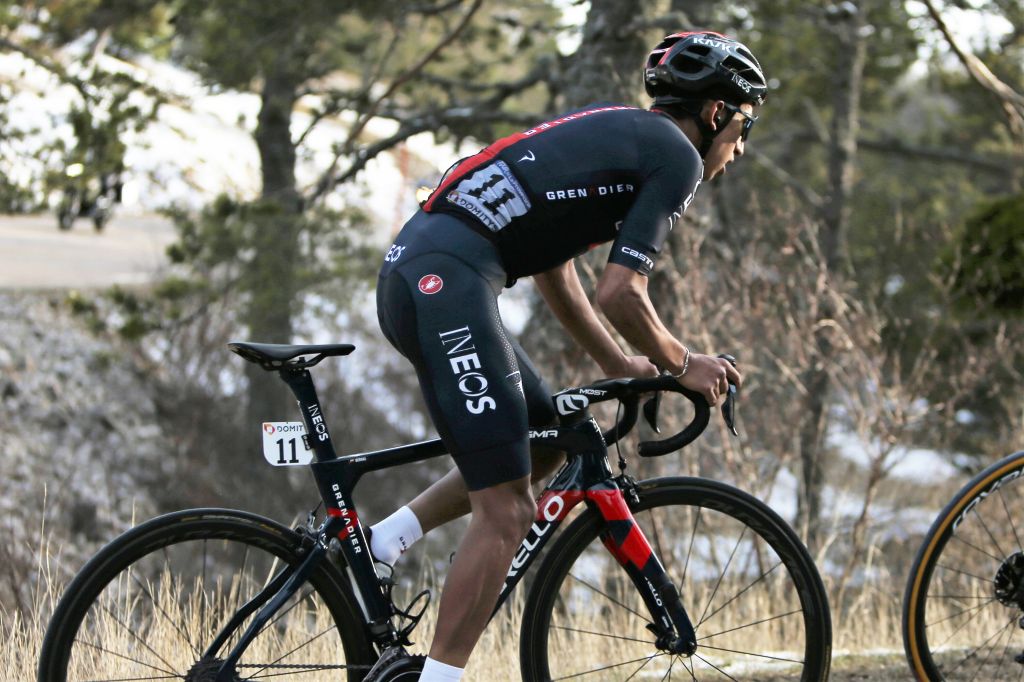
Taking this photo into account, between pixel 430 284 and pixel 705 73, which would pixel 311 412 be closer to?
pixel 430 284

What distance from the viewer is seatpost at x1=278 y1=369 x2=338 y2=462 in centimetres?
304

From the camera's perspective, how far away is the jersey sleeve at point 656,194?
2881 mm

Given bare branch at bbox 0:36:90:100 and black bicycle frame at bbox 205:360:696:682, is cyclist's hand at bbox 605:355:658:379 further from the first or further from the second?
bare branch at bbox 0:36:90:100

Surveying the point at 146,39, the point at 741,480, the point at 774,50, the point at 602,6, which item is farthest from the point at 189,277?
the point at 774,50

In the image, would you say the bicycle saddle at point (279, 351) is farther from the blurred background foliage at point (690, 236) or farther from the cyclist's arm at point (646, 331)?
the blurred background foliage at point (690, 236)

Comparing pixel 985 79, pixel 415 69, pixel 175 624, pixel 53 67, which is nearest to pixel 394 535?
pixel 175 624

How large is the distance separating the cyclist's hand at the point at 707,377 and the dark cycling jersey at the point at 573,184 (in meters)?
0.29

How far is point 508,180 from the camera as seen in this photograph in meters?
3.04

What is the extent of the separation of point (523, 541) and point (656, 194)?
99cm

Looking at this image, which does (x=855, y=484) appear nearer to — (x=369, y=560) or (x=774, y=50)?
(x=774, y=50)

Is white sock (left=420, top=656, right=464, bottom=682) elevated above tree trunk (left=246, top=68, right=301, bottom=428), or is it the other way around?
tree trunk (left=246, top=68, right=301, bottom=428)

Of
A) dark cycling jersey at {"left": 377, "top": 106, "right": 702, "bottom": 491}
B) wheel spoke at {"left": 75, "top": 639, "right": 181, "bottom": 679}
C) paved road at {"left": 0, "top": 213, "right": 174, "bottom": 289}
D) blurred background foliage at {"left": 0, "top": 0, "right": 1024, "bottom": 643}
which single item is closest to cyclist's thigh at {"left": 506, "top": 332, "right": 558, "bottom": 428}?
dark cycling jersey at {"left": 377, "top": 106, "right": 702, "bottom": 491}

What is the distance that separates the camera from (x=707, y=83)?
3.12 m

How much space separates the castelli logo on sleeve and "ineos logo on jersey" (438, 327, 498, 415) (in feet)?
0.36
